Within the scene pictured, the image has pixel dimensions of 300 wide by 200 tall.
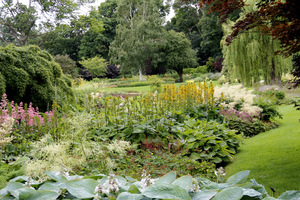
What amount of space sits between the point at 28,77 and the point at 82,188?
17.8 ft

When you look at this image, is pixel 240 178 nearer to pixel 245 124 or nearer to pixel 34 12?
pixel 245 124

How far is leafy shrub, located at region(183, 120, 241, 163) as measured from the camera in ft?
12.1

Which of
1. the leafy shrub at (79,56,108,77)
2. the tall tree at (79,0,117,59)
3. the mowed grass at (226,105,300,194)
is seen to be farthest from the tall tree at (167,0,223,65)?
the mowed grass at (226,105,300,194)

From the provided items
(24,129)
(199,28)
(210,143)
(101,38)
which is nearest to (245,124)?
(210,143)

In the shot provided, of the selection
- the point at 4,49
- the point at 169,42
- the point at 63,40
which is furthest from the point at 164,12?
the point at 4,49

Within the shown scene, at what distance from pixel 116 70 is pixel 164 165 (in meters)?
29.9

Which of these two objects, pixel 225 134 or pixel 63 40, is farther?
pixel 63 40

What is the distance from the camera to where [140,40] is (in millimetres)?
27125

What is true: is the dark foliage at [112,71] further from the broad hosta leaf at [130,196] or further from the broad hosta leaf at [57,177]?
the broad hosta leaf at [130,196]

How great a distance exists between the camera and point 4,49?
5.84 meters

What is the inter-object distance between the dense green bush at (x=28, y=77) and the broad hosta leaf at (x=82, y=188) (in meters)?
4.40

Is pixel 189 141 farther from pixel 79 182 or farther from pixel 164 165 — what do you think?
pixel 79 182

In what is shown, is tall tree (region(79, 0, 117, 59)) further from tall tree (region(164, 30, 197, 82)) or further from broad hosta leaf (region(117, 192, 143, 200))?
broad hosta leaf (region(117, 192, 143, 200))

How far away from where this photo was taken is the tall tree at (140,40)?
26.5 meters
